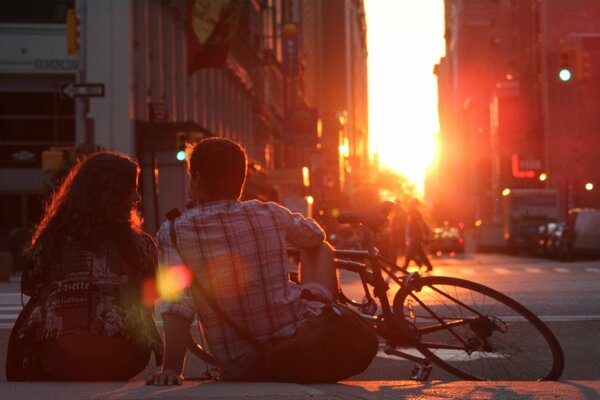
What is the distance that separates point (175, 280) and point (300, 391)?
1.07 meters

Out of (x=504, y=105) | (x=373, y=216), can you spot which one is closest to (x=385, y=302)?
(x=373, y=216)

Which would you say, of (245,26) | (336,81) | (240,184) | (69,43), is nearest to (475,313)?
(240,184)

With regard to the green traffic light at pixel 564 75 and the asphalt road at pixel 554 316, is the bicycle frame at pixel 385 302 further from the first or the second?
the green traffic light at pixel 564 75

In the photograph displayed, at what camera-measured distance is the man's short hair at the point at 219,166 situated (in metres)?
5.88

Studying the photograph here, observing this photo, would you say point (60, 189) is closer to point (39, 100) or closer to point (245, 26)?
point (39, 100)

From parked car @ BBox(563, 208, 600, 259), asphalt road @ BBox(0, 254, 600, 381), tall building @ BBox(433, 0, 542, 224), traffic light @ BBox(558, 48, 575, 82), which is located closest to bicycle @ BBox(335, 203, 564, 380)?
asphalt road @ BBox(0, 254, 600, 381)

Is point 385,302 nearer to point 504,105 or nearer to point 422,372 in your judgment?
point 422,372

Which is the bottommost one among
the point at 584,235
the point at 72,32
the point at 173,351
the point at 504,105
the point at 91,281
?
the point at 584,235

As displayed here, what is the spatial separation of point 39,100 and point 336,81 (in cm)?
14188

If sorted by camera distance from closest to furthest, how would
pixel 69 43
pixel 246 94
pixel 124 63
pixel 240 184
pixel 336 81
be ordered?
pixel 240 184, pixel 69 43, pixel 124 63, pixel 246 94, pixel 336 81

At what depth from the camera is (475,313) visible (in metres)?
7.02

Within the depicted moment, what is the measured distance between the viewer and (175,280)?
19.9ft

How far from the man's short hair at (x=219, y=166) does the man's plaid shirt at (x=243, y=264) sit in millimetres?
62

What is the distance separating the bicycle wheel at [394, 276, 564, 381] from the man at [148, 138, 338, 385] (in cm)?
109
